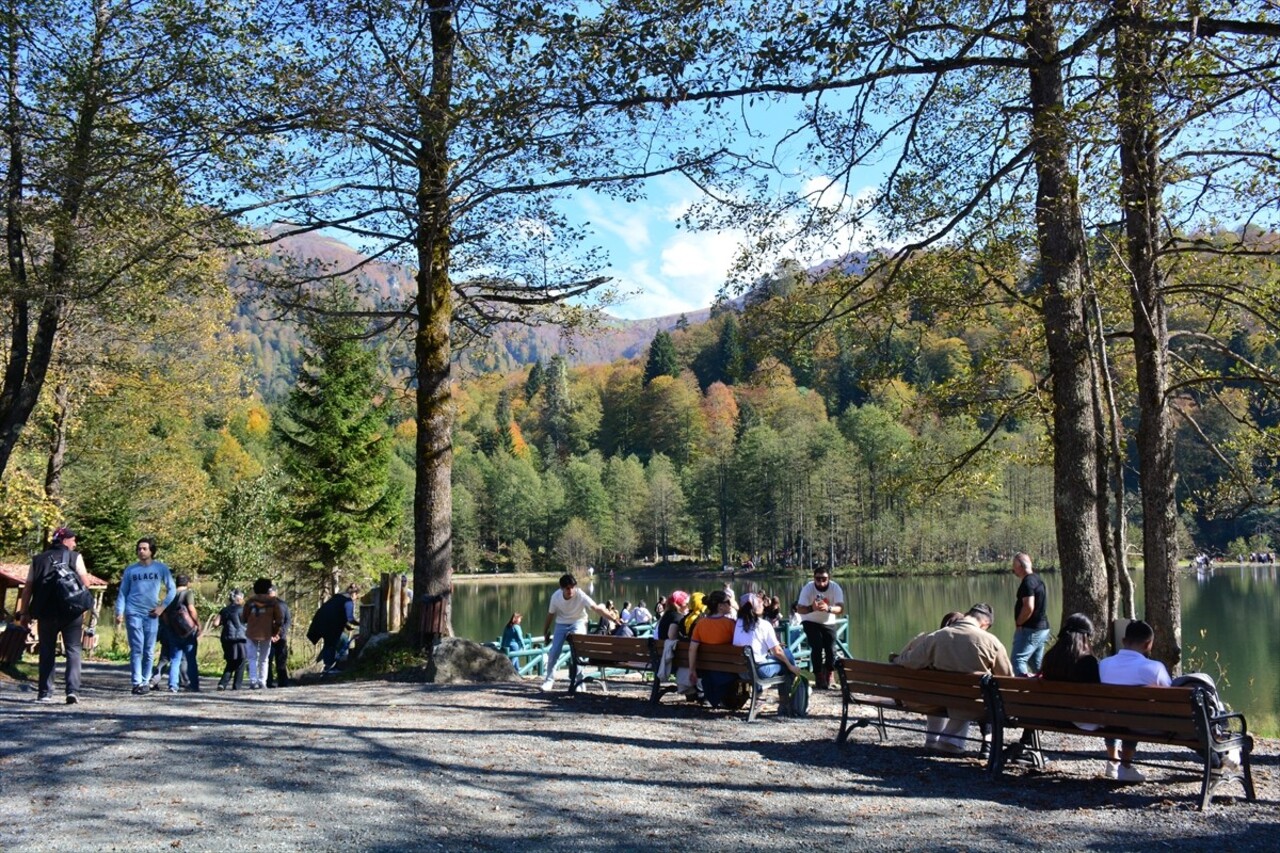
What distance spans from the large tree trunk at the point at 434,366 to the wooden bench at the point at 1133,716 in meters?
7.01

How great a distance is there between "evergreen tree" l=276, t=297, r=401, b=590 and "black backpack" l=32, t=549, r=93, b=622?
848 inches

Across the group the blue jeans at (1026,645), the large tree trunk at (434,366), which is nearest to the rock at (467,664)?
the large tree trunk at (434,366)

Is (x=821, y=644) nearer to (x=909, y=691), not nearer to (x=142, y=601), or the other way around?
(x=909, y=691)

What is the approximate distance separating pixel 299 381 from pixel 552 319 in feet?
65.4

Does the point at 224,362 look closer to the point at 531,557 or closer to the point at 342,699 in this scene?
the point at 342,699

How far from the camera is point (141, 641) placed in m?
10.5

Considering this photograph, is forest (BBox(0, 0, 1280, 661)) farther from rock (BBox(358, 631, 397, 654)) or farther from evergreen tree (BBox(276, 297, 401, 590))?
evergreen tree (BBox(276, 297, 401, 590))

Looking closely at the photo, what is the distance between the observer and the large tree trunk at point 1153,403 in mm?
9570

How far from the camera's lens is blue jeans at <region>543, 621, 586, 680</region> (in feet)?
36.0

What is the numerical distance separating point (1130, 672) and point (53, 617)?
8.64 meters

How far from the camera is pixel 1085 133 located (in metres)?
8.17

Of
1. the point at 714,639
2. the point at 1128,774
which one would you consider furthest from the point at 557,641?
the point at 1128,774

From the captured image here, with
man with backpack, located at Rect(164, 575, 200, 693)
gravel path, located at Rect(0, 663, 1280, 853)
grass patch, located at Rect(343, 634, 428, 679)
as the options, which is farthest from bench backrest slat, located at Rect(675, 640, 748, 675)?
man with backpack, located at Rect(164, 575, 200, 693)

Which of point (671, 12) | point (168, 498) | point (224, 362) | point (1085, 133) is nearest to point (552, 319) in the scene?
point (671, 12)
